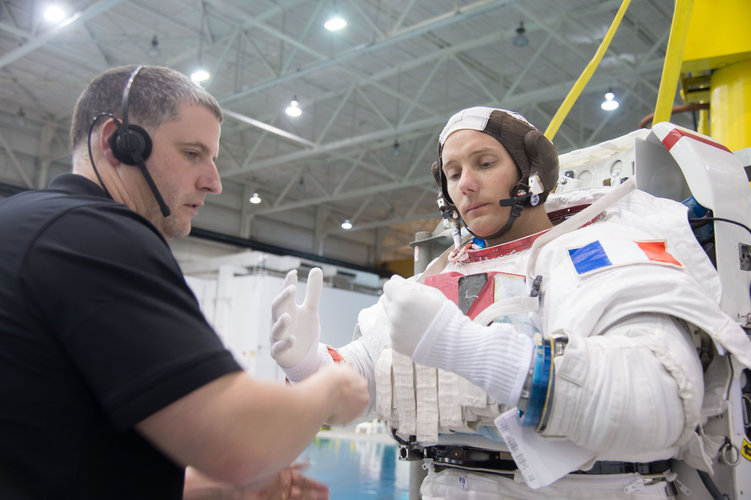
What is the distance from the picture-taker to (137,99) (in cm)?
152

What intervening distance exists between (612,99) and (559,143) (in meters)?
3.56

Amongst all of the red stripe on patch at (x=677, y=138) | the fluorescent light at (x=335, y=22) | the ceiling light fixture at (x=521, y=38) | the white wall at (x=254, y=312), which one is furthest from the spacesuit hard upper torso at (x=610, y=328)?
the white wall at (x=254, y=312)

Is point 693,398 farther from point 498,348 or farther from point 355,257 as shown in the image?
point 355,257

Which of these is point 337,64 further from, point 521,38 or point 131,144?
point 131,144

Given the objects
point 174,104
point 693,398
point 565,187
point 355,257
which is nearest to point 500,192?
point 565,187

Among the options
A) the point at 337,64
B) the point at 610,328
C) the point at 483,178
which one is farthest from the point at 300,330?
the point at 337,64

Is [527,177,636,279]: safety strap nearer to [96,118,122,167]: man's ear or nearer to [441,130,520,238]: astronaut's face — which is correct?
[441,130,520,238]: astronaut's face

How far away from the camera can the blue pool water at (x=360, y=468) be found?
6746mm

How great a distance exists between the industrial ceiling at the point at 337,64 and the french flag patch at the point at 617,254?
5.92 m

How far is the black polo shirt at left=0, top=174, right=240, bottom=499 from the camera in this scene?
3.40 ft

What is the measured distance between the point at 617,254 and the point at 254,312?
35.5 ft

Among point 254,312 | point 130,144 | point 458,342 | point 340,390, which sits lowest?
point 340,390

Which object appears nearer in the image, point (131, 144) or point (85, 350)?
point (85, 350)

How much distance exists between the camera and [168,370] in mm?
1028
